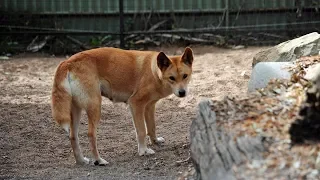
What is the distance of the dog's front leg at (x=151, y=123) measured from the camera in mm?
7113

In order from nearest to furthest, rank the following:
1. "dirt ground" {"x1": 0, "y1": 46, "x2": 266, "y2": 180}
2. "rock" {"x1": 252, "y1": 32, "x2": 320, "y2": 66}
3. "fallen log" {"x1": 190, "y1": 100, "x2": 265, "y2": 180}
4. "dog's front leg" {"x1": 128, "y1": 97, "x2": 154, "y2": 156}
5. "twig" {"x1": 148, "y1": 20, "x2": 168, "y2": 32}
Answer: "fallen log" {"x1": 190, "y1": 100, "x2": 265, "y2": 180}, "dirt ground" {"x1": 0, "y1": 46, "x2": 266, "y2": 180}, "dog's front leg" {"x1": 128, "y1": 97, "x2": 154, "y2": 156}, "rock" {"x1": 252, "y1": 32, "x2": 320, "y2": 66}, "twig" {"x1": 148, "y1": 20, "x2": 168, "y2": 32}

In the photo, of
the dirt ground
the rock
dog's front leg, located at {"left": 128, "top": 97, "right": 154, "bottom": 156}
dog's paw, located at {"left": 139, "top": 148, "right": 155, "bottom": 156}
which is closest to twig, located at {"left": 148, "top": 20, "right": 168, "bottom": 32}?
the dirt ground

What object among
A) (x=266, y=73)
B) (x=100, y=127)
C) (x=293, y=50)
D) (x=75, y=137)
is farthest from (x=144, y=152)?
(x=293, y=50)

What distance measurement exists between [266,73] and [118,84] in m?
1.59

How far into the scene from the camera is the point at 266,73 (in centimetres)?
608

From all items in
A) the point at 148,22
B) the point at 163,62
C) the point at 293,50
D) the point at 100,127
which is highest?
the point at 163,62

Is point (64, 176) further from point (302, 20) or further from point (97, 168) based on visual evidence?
point (302, 20)

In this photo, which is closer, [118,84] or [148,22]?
[118,84]

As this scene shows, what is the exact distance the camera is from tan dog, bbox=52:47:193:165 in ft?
21.0

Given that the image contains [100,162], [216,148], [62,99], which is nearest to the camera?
[216,148]

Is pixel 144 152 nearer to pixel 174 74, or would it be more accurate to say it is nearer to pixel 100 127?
pixel 174 74

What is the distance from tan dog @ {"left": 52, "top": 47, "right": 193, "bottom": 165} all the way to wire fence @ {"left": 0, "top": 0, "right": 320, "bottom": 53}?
5100mm

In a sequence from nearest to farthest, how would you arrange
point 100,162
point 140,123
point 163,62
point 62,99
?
point 62,99
point 100,162
point 163,62
point 140,123

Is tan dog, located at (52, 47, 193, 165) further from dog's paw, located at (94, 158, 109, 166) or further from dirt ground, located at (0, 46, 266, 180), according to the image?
dirt ground, located at (0, 46, 266, 180)
